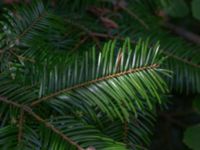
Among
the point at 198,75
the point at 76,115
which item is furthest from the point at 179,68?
the point at 76,115

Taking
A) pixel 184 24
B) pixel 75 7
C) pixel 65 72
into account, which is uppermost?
pixel 184 24

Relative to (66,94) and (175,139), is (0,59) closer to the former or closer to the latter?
(66,94)

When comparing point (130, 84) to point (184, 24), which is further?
point (184, 24)

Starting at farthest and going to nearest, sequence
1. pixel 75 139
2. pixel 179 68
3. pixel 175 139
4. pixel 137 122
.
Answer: pixel 175 139
pixel 179 68
pixel 137 122
pixel 75 139

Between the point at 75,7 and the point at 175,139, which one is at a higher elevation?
the point at 75,7

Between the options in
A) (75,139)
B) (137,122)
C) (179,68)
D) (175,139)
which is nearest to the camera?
(75,139)

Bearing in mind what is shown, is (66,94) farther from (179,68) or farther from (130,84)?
(179,68)

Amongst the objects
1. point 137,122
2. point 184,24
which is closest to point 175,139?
point 184,24

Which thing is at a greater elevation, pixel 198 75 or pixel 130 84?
pixel 198 75

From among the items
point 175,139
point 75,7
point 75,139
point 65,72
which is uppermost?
point 75,7
